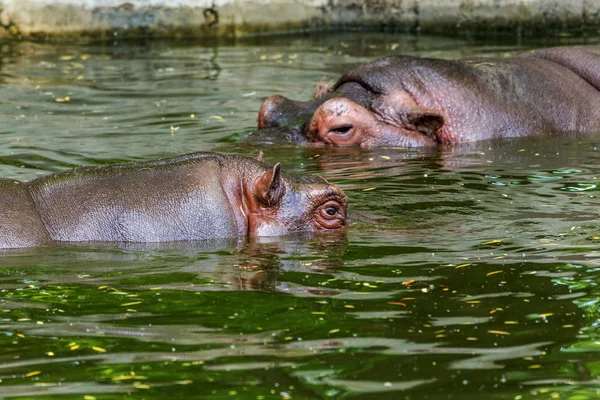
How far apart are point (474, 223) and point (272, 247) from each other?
1332mm

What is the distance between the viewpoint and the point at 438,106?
10008 mm

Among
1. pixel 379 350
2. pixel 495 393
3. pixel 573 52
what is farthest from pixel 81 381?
pixel 573 52

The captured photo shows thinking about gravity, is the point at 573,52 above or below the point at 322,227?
above

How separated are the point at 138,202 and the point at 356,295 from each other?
1.39 metres

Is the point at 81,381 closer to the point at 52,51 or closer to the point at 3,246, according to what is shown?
the point at 3,246

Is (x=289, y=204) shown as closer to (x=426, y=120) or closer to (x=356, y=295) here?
(x=356, y=295)

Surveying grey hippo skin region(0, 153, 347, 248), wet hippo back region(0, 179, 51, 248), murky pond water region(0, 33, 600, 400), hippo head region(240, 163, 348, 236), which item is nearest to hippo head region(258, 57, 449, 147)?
murky pond water region(0, 33, 600, 400)

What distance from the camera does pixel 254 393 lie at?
398 centimetres

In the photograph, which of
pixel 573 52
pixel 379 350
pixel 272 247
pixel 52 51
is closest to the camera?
pixel 379 350

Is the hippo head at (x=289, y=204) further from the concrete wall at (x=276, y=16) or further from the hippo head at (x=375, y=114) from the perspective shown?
the concrete wall at (x=276, y=16)

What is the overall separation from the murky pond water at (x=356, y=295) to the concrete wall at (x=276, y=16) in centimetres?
736

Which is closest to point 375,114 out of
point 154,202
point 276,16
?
point 154,202

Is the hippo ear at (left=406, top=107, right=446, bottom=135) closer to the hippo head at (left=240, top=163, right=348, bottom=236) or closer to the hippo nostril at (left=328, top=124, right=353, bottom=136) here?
the hippo nostril at (left=328, top=124, right=353, bottom=136)

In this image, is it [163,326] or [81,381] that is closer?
[81,381]
